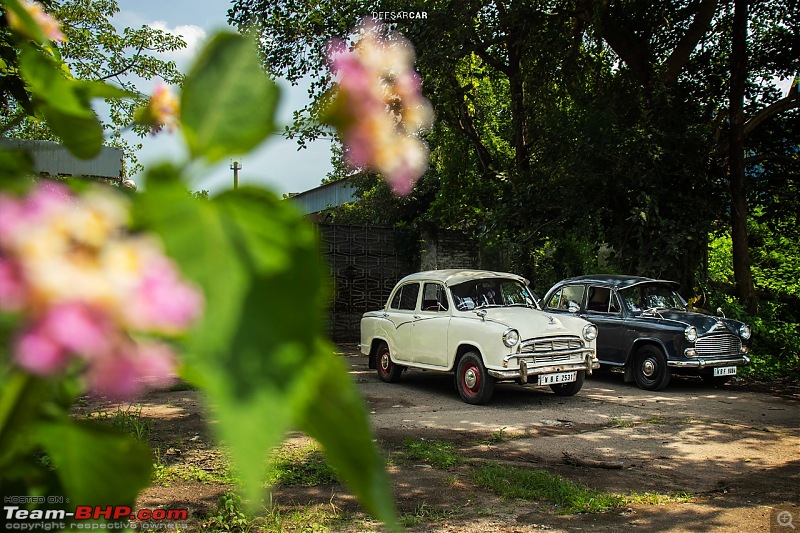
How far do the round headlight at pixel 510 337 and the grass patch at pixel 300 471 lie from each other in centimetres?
317

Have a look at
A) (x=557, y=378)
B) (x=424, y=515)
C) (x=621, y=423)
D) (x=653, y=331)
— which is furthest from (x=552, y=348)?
(x=424, y=515)

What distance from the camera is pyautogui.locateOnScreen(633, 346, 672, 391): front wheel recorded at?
9352 mm

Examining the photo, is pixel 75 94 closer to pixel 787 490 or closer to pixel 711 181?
pixel 787 490

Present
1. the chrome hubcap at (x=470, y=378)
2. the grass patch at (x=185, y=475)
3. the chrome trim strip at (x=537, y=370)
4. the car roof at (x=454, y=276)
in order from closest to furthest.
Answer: the grass patch at (x=185, y=475), the chrome trim strip at (x=537, y=370), the chrome hubcap at (x=470, y=378), the car roof at (x=454, y=276)

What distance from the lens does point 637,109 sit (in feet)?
40.5

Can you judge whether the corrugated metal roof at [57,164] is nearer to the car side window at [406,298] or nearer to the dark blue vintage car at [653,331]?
the car side window at [406,298]

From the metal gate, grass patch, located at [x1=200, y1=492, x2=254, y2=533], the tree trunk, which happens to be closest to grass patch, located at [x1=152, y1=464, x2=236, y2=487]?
grass patch, located at [x1=200, y1=492, x2=254, y2=533]

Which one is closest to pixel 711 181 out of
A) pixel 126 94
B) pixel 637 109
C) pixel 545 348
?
pixel 637 109

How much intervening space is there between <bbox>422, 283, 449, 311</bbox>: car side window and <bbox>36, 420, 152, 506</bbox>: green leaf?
865cm

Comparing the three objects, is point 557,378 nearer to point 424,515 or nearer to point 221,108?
point 424,515

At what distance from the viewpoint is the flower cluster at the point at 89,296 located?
0.86 ft

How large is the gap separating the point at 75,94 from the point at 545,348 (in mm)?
8056

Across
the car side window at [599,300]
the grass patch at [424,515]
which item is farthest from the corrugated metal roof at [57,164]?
the car side window at [599,300]

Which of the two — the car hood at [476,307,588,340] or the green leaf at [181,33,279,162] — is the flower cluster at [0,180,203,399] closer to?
the green leaf at [181,33,279,162]
